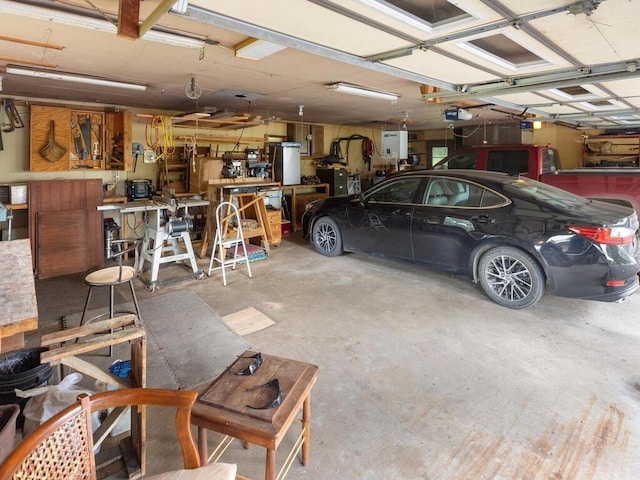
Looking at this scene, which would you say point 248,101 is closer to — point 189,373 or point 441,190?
point 441,190

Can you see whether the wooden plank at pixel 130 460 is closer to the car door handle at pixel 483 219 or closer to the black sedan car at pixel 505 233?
the black sedan car at pixel 505 233

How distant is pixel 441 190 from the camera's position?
417 centimetres

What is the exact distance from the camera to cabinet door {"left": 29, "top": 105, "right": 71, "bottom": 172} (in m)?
4.84

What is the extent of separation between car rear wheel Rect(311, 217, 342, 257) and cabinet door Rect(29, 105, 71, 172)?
11.8 feet

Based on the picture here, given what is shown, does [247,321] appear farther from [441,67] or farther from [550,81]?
[550,81]

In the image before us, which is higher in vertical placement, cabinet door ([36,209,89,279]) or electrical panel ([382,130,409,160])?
electrical panel ([382,130,409,160])

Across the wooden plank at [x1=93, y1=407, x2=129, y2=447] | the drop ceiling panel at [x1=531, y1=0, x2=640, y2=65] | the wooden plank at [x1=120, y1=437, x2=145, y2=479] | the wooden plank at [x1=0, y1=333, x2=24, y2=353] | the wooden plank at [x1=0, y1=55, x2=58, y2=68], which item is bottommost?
the wooden plank at [x1=120, y1=437, x2=145, y2=479]

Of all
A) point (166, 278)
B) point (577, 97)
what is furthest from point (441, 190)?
point (166, 278)

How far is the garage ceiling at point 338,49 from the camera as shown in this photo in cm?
188

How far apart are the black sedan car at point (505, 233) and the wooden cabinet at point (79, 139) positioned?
349cm

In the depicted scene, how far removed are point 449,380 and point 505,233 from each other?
171cm

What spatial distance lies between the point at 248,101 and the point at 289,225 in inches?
99.3

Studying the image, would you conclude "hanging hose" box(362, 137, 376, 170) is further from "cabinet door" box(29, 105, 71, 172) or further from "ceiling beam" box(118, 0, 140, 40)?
"ceiling beam" box(118, 0, 140, 40)

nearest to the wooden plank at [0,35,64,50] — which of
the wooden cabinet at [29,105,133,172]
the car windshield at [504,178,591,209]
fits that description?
the wooden cabinet at [29,105,133,172]
